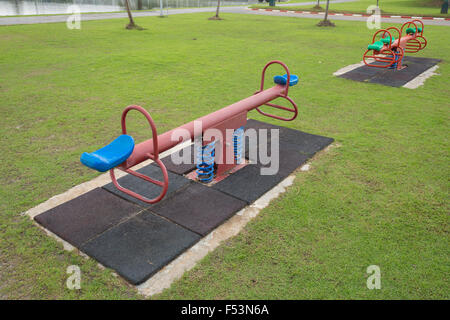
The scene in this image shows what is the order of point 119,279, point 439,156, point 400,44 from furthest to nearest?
point 400,44
point 439,156
point 119,279

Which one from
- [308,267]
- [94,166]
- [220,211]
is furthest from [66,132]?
[308,267]

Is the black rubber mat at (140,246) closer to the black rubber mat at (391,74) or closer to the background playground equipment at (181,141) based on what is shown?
the background playground equipment at (181,141)

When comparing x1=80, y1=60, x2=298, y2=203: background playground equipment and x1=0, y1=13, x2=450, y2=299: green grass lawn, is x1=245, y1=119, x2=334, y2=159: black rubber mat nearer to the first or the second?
x1=0, y1=13, x2=450, y2=299: green grass lawn

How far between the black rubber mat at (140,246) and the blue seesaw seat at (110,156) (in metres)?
0.63

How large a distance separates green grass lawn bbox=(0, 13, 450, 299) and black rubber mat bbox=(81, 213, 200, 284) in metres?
0.11

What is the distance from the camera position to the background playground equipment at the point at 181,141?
2998mm

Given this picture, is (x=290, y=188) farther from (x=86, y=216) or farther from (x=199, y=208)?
(x=86, y=216)

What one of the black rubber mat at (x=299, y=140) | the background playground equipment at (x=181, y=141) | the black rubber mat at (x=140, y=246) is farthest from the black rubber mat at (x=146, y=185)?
the black rubber mat at (x=299, y=140)
